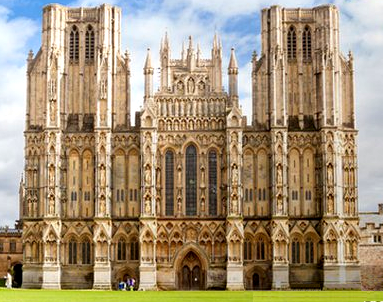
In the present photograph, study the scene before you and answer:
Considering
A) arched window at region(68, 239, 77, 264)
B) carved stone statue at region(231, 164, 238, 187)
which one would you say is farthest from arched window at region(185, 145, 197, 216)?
arched window at region(68, 239, 77, 264)

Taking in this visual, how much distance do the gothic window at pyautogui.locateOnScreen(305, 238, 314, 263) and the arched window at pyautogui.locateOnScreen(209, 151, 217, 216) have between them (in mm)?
9765

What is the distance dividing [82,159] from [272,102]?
20.2 metres

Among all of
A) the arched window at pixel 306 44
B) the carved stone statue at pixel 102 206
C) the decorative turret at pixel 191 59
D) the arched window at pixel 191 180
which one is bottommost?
the carved stone statue at pixel 102 206

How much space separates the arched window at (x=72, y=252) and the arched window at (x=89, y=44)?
1922cm

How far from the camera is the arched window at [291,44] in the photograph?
293 ft

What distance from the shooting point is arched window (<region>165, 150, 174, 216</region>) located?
86.5 metres

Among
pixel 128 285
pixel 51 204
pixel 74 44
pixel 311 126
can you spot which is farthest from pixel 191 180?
pixel 74 44

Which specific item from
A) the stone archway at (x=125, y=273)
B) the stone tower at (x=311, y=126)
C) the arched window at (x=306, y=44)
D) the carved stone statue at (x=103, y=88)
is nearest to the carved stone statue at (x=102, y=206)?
the stone archway at (x=125, y=273)

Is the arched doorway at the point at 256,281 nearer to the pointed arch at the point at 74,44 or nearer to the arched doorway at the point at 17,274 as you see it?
the pointed arch at the point at 74,44

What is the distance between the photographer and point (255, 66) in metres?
88.8

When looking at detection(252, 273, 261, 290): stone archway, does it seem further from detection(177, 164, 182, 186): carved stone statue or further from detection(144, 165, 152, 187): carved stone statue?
detection(144, 165, 152, 187): carved stone statue

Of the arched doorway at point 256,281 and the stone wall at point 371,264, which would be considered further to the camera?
the stone wall at point 371,264

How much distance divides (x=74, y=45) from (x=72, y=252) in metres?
21.7

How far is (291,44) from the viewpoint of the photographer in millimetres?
89562
